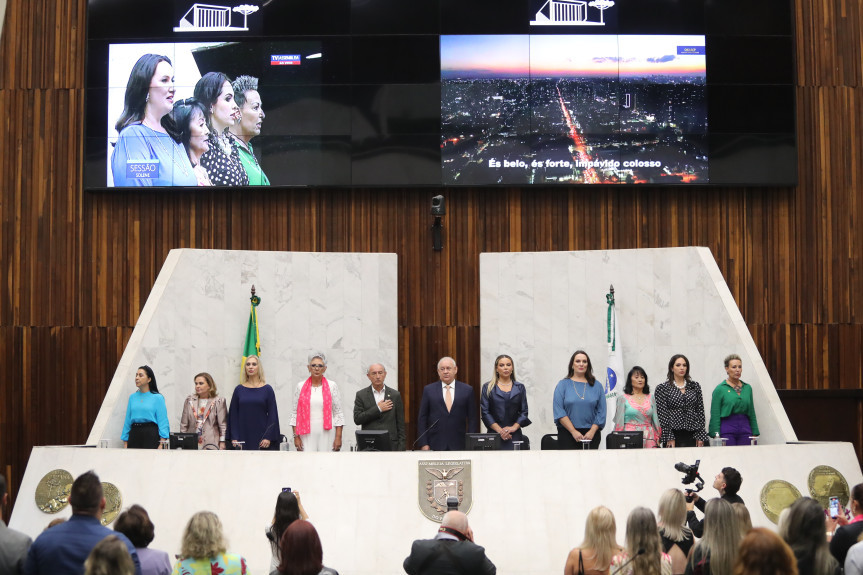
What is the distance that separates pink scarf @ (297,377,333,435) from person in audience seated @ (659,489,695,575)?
5144 mm

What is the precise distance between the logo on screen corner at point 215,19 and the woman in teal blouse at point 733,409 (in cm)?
698

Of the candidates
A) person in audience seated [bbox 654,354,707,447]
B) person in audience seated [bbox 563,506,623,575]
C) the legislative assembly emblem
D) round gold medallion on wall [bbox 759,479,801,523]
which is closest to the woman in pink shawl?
the legislative assembly emblem

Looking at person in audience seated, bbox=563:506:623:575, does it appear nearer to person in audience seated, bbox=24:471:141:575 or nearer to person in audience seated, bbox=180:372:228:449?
person in audience seated, bbox=24:471:141:575

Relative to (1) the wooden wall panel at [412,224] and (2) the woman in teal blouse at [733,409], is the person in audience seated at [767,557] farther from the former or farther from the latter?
(1) the wooden wall panel at [412,224]

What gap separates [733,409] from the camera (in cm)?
956

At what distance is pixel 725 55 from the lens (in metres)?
12.9

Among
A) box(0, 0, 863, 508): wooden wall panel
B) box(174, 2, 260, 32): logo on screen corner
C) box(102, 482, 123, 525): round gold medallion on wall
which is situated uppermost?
box(174, 2, 260, 32): logo on screen corner

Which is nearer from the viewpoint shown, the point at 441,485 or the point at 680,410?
the point at 441,485

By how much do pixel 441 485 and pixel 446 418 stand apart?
1201 mm

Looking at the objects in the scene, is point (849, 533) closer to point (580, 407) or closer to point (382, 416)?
point (580, 407)

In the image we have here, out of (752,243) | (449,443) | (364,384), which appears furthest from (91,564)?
(752,243)

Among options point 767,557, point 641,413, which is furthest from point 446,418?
point 767,557

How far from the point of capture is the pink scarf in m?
10.0

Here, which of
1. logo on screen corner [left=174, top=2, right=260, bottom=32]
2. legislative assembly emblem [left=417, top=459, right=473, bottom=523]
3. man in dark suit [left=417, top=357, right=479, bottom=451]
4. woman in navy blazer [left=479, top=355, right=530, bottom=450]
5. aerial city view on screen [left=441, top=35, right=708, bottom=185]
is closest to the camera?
legislative assembly emblem [left=417, top=459, right=473, bottom=523]
